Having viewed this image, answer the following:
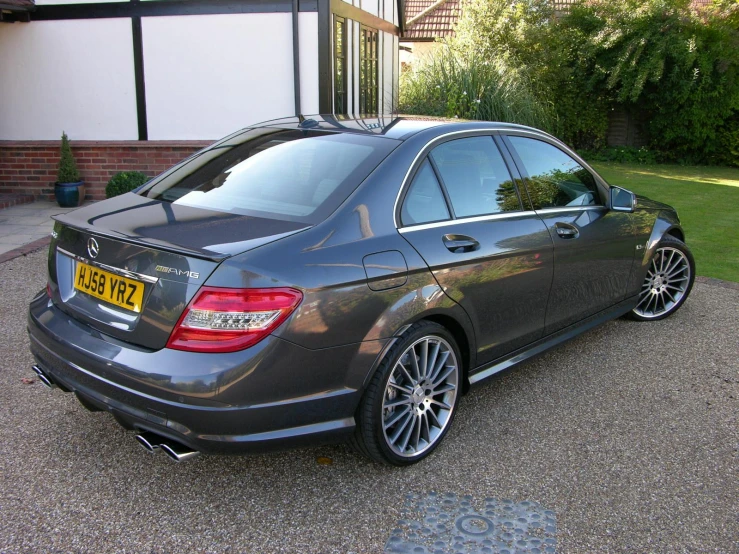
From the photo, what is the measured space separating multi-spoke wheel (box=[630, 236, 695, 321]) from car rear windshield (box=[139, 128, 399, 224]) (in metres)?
2.85

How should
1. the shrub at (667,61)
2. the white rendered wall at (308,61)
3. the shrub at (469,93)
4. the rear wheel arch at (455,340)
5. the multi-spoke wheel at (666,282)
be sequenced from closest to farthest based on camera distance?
1. the rear wheel arch at (455,340)
2. the multi-spoke wheel at (666,282)
3. the white rendered wall at (308,61)
4. the shrub at (469,93)
5. the shrub at (667,61)

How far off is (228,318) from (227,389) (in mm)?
267

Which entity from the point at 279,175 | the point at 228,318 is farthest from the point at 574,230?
the point at 228,318

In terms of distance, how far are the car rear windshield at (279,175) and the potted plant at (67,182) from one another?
705cm

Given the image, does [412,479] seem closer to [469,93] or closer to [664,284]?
[664,284]

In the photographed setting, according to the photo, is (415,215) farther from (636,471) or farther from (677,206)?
(677,206)

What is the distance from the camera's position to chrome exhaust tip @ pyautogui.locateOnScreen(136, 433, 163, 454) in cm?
271

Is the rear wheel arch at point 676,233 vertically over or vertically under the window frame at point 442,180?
under

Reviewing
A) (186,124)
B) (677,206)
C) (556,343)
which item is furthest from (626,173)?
(556,343)

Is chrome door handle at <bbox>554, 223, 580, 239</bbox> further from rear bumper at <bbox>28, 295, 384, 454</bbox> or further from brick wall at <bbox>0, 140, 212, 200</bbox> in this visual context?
brick wall at <bbox>0, 140, 212, 200</bbox>

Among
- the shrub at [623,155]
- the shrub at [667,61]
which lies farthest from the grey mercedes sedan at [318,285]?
the shrub at [623,155]

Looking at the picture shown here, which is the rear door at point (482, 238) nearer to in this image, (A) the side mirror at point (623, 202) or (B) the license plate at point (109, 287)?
(A) the side mirror at point (623, 202)

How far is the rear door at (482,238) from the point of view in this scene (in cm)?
329

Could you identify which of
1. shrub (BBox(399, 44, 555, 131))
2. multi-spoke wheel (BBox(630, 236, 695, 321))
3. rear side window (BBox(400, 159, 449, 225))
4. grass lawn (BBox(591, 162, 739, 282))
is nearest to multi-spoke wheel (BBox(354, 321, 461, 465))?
rear side window (BBox(400, 159, 449, 225))
